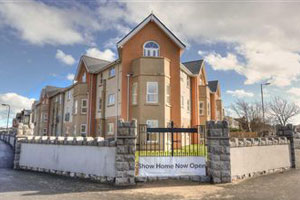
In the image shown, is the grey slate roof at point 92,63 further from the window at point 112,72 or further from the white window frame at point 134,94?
the white window frame at point 134,94

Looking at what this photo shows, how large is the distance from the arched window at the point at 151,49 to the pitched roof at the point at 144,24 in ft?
5.07

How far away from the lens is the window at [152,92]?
19.5 m

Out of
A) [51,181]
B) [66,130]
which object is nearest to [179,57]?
[51,181]

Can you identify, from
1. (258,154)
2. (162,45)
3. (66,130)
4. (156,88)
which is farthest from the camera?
(66,130)

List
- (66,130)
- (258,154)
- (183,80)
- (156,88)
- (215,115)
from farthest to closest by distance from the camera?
(215,115) < (66,130) < (183,80) < (156,88) < (258,154)

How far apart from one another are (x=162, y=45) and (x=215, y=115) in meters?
18.8

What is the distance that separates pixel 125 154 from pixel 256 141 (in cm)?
704

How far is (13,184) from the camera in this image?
368 inches

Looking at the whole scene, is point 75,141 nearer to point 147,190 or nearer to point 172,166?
point 147,190

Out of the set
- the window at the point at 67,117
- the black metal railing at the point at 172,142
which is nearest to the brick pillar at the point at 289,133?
the black metal railing at the point at 172,142

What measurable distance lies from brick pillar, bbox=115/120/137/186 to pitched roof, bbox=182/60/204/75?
20.1m

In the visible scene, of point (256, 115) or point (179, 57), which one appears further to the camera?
point (256, 115)

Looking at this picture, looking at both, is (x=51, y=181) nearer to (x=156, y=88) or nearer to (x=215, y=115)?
(x=156, y=88)

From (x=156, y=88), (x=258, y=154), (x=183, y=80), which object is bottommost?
(x=258, y=154)
